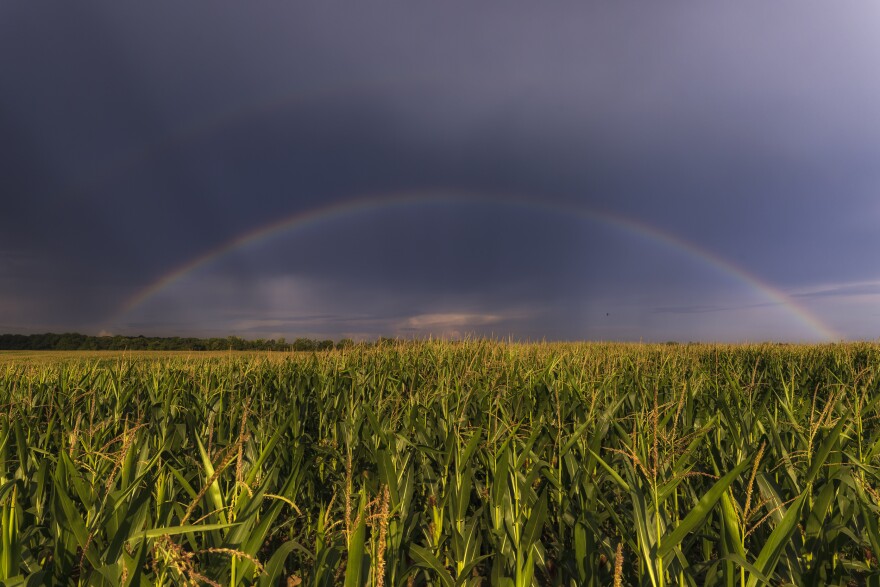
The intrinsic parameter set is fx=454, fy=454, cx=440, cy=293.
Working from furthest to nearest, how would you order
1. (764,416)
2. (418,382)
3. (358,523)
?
1. (418,382)
2. (764,416)
3. (358,523)

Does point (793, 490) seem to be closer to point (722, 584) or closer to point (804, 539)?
point (804, 539)

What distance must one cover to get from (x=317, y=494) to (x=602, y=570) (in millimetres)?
3006

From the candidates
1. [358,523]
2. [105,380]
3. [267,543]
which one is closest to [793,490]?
[358,523]

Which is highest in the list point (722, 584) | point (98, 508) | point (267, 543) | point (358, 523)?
point (358, 523)

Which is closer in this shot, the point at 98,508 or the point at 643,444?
the point at 98,508

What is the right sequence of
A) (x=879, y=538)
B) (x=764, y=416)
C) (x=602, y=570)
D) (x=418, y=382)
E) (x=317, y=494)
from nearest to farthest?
(x=879, y=538) → (x=602, y=570) → (x=317, y=494) → (x=764, y=416) → (x=418, y=382)

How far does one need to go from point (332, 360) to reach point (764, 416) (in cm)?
954

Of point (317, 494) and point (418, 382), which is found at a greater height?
point (418, 382)

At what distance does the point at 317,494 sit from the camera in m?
4.82

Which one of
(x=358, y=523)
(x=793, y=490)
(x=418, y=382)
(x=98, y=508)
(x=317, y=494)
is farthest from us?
(x=418, y=382)

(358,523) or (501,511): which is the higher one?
(358,523)

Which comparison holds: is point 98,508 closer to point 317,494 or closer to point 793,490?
point 317,494

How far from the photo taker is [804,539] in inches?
109

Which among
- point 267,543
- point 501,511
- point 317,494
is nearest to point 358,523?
point 501,511
